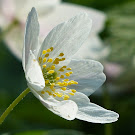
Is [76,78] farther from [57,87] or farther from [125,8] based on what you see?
[125,8]

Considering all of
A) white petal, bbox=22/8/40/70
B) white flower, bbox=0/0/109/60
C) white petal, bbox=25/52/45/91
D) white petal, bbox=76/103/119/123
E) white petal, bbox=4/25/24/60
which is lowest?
white petal, bbox=4/25/24/60

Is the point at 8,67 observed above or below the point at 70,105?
below

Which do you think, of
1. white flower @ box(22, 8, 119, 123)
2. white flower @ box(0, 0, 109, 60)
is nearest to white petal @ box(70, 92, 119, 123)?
white flower @ box(22, 8, 119, 123)

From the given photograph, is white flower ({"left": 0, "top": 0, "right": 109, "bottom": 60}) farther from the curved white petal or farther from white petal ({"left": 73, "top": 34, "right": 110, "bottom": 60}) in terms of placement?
the curved white petal

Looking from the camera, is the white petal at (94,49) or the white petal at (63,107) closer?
the white petal at (63,107)

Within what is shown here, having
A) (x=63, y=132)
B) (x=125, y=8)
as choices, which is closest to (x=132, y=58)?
(x=125, y=8)

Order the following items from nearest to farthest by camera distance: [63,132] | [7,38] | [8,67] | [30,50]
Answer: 1. [30,50]
2. [63,132]
3. [7,38]
4. [8,67]

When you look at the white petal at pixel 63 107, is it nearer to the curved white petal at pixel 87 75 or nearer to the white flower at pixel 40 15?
the curved white petal at pixel 87 75

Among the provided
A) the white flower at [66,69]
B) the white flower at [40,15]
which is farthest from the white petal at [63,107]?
the white flower at [40,15]
